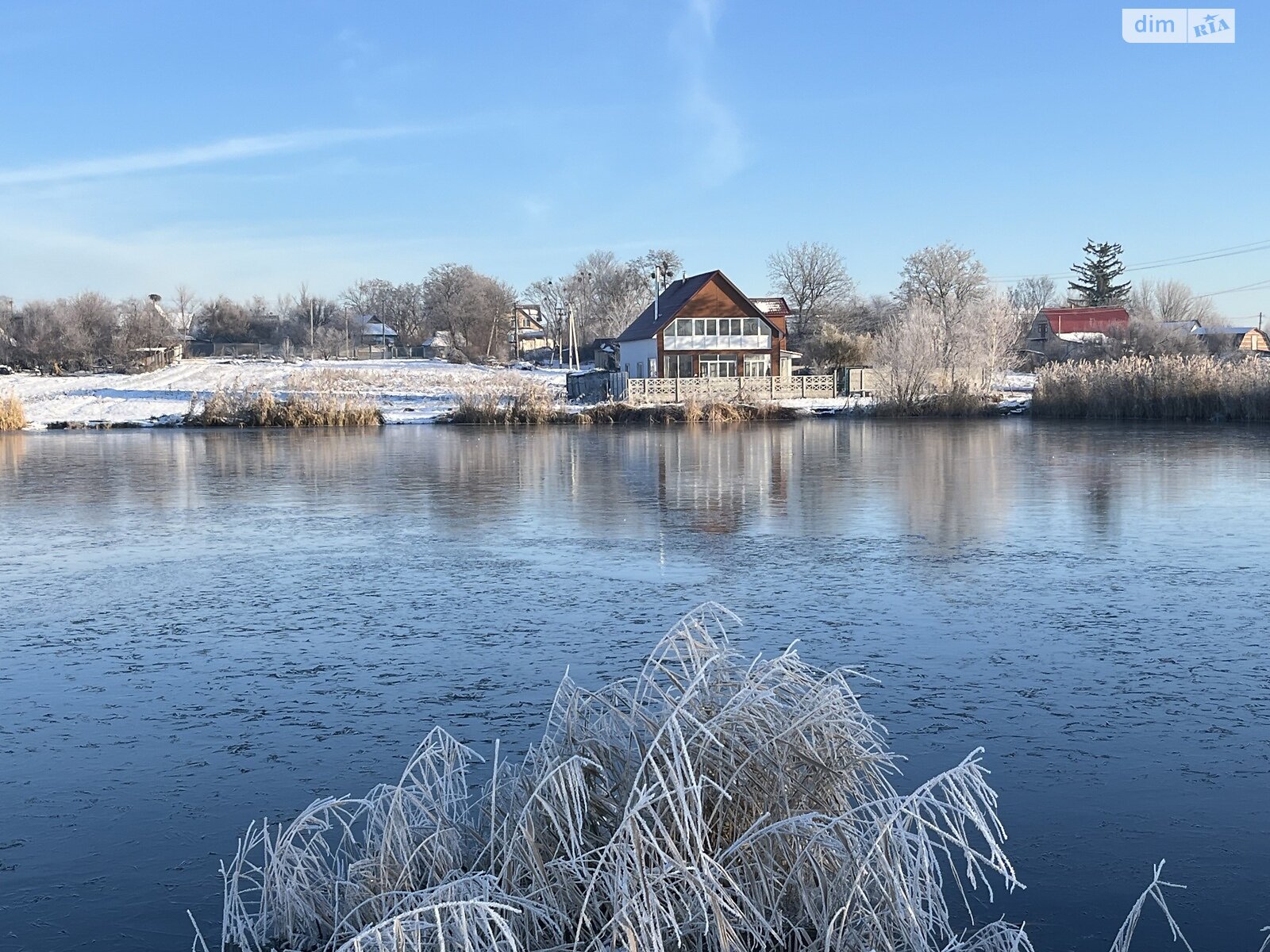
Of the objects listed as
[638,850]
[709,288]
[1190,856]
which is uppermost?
[709,288]

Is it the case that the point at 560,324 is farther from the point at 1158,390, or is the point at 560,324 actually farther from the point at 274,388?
the point at 1158,390

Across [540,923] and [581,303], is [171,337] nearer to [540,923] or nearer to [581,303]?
[581,303]

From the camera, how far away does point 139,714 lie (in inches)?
307

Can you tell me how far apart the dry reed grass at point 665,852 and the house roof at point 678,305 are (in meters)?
63.3

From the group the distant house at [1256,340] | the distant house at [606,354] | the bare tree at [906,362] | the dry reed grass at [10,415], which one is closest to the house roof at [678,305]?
the distant house at [606,354]

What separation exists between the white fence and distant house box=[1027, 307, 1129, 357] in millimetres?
34700

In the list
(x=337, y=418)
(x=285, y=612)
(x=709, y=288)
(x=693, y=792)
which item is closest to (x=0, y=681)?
(x=285, y=612)

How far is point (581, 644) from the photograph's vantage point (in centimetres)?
941

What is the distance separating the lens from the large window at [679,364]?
225 ft

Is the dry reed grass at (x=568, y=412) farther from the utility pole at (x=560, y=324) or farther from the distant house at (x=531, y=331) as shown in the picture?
the distant house at (x=531, y=331)

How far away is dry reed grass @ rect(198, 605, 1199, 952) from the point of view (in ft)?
13.7

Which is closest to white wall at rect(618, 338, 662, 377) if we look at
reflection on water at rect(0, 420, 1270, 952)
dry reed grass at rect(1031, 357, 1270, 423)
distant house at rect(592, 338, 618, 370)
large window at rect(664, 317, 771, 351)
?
large window at rect(664, 317, 771, 351)

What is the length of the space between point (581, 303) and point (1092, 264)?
171 ft

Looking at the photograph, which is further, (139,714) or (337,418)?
(337,418)
